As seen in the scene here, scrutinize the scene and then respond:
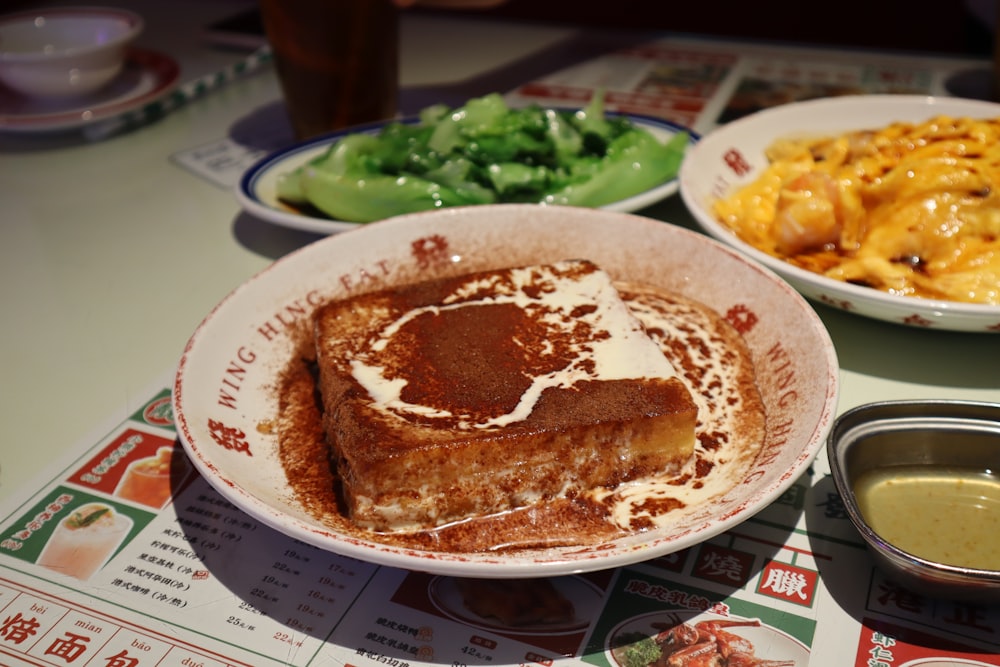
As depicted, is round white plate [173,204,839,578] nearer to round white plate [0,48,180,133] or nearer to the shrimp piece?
the shrimp piece

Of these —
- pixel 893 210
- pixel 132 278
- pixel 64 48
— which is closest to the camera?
pixel 893 210

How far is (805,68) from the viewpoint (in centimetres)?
297

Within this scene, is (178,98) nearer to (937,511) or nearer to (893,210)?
(893,210)

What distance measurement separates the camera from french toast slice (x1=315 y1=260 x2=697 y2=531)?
106cm

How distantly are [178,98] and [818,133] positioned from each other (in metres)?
2.21

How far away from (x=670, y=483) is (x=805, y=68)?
238cm

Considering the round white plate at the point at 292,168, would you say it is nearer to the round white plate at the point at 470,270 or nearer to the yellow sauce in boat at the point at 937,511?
the round white plate at the point at 470,270

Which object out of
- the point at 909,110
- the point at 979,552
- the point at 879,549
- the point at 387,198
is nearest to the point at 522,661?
the point at 879,549

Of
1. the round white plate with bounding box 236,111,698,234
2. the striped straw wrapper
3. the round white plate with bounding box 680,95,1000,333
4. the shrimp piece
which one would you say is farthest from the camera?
the striped straw wrapper

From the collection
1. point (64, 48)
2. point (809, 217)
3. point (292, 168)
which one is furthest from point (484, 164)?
point (64, 48)

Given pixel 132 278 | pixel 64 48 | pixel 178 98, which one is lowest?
pixel 132 278

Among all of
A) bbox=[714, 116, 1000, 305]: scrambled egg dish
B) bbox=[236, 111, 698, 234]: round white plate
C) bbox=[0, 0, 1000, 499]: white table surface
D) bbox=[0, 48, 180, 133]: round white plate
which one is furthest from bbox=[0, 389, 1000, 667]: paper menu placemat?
bbox=[0, 48, 180, 133]: round white plate

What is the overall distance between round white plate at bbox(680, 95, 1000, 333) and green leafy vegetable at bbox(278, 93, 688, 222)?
0.45 feet

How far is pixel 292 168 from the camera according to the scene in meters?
2.11
